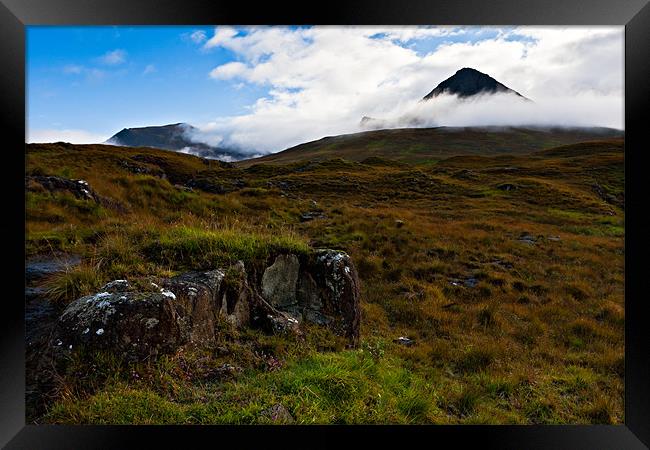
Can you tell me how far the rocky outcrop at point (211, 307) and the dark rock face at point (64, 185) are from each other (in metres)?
9.92

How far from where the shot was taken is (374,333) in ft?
23.0

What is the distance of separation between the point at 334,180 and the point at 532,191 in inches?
1018

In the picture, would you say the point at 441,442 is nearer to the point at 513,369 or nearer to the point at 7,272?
the point at 513,369

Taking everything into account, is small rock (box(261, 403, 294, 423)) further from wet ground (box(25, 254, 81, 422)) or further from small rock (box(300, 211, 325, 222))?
small rock (box(300, 211, 325, 222))

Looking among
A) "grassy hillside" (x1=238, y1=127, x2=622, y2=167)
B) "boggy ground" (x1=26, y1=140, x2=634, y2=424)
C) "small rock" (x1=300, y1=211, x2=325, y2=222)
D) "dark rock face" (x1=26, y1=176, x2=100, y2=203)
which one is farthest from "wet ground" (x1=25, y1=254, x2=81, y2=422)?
"grassy hillside" (x1=238, y1=127, x2=622, y2=167)

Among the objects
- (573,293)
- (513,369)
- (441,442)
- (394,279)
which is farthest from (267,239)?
(573,293)

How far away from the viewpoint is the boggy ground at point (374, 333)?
11.5ft

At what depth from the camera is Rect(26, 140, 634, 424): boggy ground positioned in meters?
3.51

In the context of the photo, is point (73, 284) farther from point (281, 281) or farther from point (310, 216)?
point (310, 216)

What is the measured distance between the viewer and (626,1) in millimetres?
3625

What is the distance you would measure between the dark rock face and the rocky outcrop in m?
9.92

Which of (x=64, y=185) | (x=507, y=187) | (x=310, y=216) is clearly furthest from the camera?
(x=507, y=187)

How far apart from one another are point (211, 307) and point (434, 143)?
A: 145 m

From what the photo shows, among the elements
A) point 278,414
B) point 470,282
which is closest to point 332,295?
point 278,414
